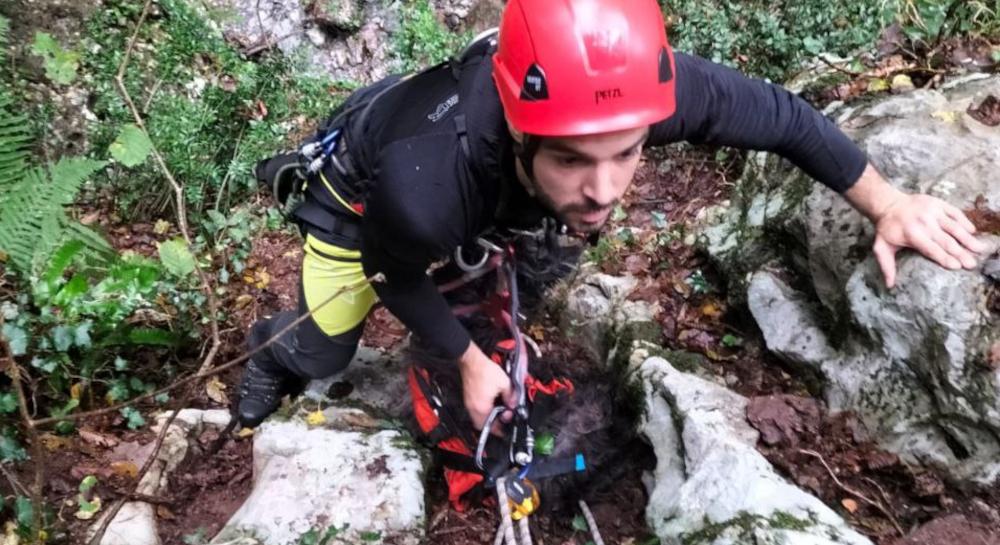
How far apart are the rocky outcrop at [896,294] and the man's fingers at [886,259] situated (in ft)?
0.10

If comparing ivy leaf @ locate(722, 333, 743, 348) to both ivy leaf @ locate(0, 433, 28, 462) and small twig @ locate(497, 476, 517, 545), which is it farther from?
ivy leaf @ locate(0, 433, 28, 462)

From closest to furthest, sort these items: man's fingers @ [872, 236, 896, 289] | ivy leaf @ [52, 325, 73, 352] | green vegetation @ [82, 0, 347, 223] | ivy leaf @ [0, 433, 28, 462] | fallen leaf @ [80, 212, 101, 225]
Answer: man's fingers @ [872, 236, 896, 289], ivy leaf @ [0, 433, 28, 462], ivy leaf @ [52, 325, 73, 352], fallen leaf @ [80, 212, 101, 225], green vegetation @ [82, 0, 347, 223]

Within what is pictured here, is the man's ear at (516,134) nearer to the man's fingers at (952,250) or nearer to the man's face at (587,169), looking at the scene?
the man's face at (587,169)

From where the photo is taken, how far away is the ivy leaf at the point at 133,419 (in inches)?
140

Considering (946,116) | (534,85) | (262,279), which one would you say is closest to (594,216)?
(534,85)

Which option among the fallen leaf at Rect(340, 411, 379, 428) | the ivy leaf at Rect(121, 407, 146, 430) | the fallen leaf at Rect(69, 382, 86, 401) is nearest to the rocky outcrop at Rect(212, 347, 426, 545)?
the fallen leaf at Rect(340, 411, 379, 428)

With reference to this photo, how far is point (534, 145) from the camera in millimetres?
2092

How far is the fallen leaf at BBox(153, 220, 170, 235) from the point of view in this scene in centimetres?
530

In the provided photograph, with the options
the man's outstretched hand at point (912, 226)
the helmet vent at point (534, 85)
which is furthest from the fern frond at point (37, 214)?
Answer: the man's outstretched hand at point (912, 226)

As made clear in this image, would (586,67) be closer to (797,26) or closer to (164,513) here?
(164,513)

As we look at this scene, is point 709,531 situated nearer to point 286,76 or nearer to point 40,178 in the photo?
point 40,178

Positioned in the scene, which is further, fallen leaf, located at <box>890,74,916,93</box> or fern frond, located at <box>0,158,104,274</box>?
fern frond, located at <box>0,158,104,274</box>

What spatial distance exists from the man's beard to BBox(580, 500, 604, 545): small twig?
4.09 feet

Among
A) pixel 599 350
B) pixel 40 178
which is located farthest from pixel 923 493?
pixel 40 178
